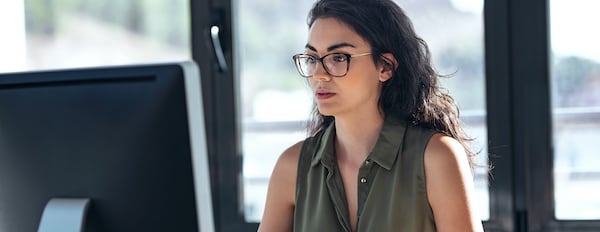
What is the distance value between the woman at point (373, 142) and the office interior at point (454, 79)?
0.48 m

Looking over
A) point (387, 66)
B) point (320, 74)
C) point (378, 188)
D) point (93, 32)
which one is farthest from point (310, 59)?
point (93, 32)

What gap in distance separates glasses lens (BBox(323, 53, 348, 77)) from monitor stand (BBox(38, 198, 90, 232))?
2.60 ft

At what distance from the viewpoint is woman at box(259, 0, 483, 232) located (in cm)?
179

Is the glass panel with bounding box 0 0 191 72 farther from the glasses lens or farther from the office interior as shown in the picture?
the glasses lens

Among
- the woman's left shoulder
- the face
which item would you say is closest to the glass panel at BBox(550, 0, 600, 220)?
the woman's left shoulder

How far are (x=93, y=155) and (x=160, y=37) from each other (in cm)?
158

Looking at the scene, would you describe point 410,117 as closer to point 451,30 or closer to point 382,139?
point 382,139

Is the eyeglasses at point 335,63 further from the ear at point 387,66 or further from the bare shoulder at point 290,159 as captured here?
the bare shoulder at point 290,159

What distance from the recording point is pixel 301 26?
8.33 ft

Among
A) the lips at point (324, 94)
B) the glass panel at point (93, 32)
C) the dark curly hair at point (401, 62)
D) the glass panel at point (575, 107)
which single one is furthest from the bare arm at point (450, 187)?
the glass panel at point (93, 32)

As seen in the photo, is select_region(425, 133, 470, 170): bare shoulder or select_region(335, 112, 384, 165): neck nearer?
select_region(425, 133, 470, 170): bare shoulder

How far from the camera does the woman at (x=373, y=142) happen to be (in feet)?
5.86

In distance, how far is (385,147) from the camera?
183 centimetres

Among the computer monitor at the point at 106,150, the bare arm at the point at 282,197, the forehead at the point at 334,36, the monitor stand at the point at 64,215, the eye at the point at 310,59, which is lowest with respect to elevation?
the bare arm at the point at 282,197
